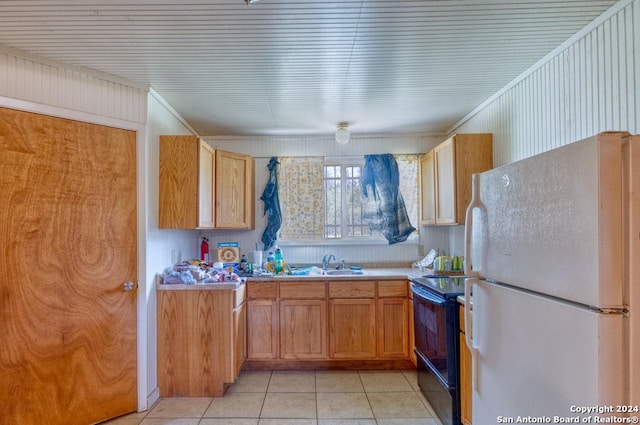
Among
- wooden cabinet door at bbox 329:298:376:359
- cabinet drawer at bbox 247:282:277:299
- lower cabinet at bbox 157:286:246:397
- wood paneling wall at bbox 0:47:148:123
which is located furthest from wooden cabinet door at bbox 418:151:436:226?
wood paneling wall at bbox 0:47:148:123

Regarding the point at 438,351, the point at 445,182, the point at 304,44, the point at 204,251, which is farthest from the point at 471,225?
the point at 204,251

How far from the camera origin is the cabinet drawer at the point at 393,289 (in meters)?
3.04

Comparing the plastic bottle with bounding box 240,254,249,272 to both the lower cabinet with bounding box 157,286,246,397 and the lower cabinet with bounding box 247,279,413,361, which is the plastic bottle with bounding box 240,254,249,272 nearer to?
the lower cabinet with bounding box 247,279,413,361

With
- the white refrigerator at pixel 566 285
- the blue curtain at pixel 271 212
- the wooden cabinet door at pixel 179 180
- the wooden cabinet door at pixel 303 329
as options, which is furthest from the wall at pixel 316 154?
the white refrigerator at pixel 566 285

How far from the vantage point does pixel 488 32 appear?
181 centimetres

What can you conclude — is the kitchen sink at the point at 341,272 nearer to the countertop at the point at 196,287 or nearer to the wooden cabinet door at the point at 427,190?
the wooden cabinet door at the point at 427,190

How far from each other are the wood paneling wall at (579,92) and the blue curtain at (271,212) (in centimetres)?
220

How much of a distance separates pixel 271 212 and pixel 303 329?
129 centimetres

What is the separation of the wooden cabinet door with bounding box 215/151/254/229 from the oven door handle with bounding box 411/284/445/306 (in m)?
1.79

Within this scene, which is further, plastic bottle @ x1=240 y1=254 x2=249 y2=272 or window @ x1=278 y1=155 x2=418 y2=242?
window @ x1=278 y1=155 x2=418 y2=242

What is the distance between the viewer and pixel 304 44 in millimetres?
1916

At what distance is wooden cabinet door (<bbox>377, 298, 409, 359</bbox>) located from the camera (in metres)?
3.00

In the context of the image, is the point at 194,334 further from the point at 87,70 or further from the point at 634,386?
the point at 634,386

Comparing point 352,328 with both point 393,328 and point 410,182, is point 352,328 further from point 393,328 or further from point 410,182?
point 410,182
